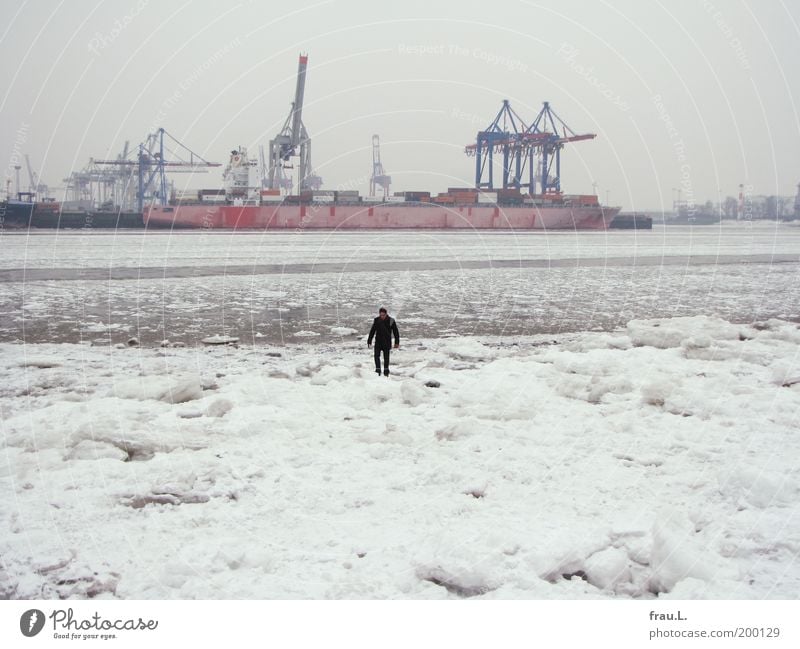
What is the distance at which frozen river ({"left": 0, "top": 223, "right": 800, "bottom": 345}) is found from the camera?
14000 mm

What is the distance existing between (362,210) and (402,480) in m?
72.8

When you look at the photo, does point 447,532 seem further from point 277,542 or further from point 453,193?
point 453,193

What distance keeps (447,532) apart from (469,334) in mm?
9021

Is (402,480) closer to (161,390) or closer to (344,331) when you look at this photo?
(161,390)

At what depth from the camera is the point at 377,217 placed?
261 feet

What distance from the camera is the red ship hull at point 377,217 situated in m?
74.4

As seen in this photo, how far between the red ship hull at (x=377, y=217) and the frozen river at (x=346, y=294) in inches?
1599

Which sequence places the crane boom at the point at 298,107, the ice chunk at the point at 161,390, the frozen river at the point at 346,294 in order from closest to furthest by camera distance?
the ice chunk at the point at 161,390, the frozen river at the point at 346,294, the crane boom at the point at 298,107

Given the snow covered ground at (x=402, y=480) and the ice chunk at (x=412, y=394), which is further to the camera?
the ice chunk at (x=412, y=394)

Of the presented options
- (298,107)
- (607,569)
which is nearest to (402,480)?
(607,569)

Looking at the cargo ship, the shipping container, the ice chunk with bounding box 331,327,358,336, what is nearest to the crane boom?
the cargo ship

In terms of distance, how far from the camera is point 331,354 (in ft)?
37.3

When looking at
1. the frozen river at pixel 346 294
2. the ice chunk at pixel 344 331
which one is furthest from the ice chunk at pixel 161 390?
the ice chunk at pixel 344 331

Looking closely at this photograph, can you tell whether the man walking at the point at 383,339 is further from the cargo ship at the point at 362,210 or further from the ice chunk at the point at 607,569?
the cargo ship at the point at 362,210
